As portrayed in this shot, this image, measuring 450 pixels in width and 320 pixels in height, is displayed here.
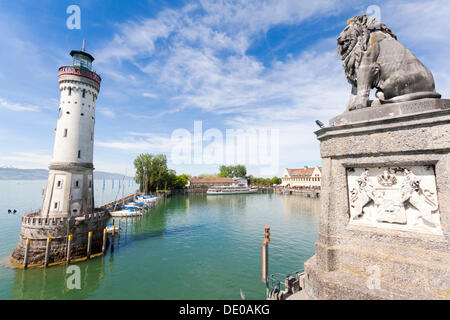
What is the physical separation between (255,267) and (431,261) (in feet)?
50.7

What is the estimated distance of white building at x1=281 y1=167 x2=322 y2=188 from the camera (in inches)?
3641

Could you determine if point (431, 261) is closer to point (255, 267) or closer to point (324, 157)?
point (324, 157)

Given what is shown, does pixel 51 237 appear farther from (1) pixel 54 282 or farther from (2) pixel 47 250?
(1) pixel 54 282

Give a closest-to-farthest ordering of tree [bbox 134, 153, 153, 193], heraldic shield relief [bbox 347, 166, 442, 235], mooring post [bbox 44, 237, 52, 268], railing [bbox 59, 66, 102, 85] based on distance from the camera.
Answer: heraldic shield relief [bbox 347, 166, 442, 235] → mooring post [bbox 44, 237, 52, 268] → railing [bbox 59, 66, 102, 85] → tree [bbox 134, 153, 153, 193]

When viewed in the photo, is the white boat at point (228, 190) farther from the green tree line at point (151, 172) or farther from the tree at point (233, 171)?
the tree at point (233, 171)

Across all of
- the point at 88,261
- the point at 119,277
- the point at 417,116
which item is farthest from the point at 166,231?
the point at 417,116

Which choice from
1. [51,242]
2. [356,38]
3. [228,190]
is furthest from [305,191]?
[356,38]

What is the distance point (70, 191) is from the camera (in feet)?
69.8

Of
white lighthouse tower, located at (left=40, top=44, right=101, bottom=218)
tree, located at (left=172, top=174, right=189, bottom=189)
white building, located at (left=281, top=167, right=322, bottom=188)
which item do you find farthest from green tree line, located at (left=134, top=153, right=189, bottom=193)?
white building, located at (left=281, top=167, right=322, bottom=188)

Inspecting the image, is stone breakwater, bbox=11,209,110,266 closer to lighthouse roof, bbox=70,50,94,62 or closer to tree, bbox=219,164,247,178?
lighthouse roof, bbox=70,50,94,62

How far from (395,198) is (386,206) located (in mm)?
245

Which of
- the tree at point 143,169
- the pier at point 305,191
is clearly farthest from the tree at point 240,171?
the tree at point 143,169

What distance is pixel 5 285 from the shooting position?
15.1 meters

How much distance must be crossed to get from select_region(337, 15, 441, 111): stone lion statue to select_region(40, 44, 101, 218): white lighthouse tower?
2435cm
